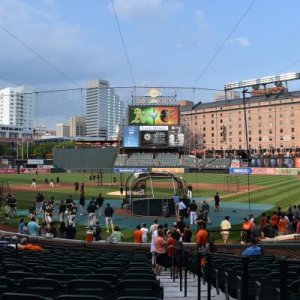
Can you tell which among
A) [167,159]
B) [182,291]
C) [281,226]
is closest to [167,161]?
[167,159]

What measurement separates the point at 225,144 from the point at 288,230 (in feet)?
433

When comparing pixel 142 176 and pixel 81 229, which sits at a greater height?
pixel 142 176

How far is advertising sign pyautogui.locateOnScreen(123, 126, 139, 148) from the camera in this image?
8669 centimetres

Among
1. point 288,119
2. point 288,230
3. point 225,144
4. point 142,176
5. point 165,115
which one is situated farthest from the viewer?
point 225,144

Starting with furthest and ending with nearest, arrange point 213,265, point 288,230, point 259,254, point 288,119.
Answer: point 288,119, point 288,230, point 259,254, point 213,265

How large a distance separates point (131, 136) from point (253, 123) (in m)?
70.7

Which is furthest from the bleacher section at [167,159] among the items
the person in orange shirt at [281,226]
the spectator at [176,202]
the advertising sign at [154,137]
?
the person in orange shirt at [281,226]

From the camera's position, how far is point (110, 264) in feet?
30.1

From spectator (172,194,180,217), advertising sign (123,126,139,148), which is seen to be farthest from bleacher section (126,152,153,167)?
spectator (172,194,180,217)

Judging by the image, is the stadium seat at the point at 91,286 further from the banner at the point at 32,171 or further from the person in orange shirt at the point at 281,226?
the banner at the point at 32,171

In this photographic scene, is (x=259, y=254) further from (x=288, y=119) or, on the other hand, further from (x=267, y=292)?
(x=288, y=119)

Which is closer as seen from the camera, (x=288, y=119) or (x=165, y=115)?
(x=165, y=115)

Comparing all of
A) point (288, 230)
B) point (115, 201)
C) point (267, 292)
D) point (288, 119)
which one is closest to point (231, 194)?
point (115, 201)

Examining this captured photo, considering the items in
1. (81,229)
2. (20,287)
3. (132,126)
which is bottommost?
(81,229)
